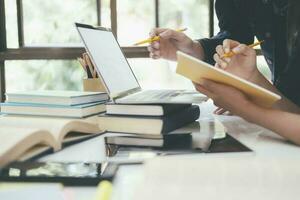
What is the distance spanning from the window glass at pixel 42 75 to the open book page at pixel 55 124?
150 cm

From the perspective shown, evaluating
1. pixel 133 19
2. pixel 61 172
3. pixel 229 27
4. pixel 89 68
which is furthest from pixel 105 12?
pixel 61 172

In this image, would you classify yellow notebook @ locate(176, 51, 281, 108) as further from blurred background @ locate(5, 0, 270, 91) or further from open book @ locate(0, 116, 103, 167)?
blurred background @ locate(5, 0, 270, 91)

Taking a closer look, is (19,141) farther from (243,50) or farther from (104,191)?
(243,50)

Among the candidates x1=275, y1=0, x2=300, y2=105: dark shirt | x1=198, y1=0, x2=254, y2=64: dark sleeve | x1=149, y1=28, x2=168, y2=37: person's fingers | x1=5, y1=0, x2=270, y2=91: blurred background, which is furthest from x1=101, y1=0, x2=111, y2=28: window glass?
x1=275, y1=0, x2=300, y2=105: dark shirt

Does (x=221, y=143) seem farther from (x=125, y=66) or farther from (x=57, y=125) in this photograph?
(x=125, y=66)

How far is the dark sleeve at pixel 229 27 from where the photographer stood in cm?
171

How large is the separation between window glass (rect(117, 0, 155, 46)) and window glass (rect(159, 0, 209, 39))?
78 mm

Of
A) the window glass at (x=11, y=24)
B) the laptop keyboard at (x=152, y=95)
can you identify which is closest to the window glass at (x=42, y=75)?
the window glass at (x=11, y=24)

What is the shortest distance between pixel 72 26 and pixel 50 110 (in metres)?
1.57

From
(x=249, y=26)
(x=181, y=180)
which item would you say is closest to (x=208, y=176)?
(x=181, y=180)

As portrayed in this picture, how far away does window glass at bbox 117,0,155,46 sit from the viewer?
2.50m

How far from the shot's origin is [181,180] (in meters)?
0.59

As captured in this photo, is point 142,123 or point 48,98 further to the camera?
point 48,98

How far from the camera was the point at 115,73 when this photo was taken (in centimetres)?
108
